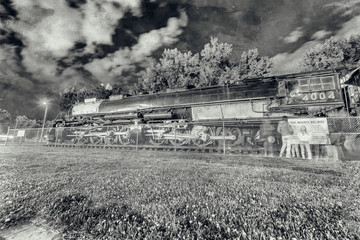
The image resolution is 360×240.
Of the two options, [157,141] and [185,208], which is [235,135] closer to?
[157,141]

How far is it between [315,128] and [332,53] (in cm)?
2914

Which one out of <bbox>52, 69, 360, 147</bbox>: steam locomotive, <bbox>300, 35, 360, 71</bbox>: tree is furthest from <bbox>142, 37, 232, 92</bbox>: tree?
<bbox>52, 69, 360, 147</bbox>: steam locomotive

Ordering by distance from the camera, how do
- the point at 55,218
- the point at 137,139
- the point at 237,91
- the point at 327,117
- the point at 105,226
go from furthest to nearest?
the point at 137,139, the point at 237,91, the point at 327,117, the point at 55,218, the point at 105,226

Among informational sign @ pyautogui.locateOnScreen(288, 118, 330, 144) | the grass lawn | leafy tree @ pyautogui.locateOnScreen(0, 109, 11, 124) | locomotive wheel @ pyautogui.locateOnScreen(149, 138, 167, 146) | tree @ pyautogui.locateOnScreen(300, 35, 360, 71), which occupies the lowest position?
the grass lawn

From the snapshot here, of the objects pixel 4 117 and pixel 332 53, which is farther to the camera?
Answer: pixel 4 117

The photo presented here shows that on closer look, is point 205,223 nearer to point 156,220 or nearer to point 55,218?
point 156,220

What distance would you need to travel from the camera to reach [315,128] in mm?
8406

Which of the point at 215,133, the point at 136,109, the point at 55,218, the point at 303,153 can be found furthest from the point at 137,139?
the point at 55,218

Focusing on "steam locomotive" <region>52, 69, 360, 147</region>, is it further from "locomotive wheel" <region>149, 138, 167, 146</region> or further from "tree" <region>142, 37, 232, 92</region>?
"tree" <region>142, 37, 232, 92</region>

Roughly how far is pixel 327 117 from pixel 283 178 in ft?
20.2

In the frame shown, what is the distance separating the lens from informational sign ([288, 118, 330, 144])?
8.30 m

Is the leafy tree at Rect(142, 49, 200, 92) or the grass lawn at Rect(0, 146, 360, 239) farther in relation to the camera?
the leafy tree at Rect(142, 49, 200, 92)

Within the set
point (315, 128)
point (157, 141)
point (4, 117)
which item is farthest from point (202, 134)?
point (4, 117)

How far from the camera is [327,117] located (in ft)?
27.0
